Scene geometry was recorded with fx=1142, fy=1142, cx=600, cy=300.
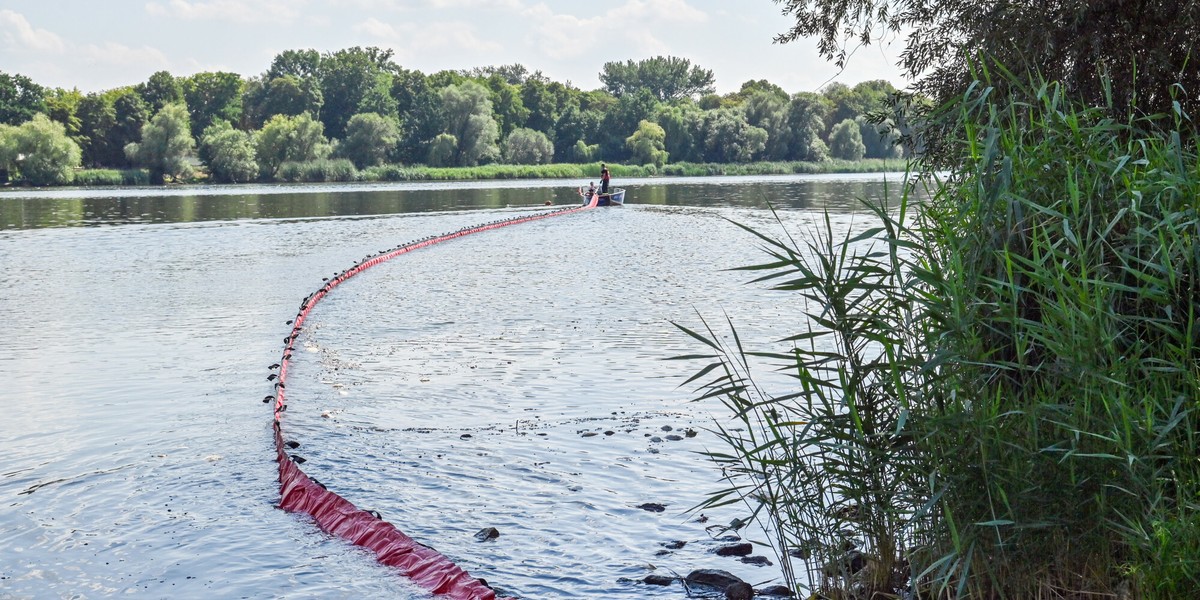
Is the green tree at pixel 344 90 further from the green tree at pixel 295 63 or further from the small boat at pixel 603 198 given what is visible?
the small boat at pixel 603 198

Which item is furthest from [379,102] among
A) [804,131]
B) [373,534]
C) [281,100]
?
[373,534]

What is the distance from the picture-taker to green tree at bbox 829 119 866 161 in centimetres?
13125

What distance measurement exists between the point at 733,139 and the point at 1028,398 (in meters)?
119

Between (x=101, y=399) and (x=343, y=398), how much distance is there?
91.8 inches

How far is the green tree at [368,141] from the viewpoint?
10525 centimetres

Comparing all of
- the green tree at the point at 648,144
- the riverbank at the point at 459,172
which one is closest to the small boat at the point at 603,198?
the riverbank at the point at 459,172

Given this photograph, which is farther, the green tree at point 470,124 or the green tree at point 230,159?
the green tree at point 470,124

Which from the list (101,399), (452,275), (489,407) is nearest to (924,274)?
(489,407)

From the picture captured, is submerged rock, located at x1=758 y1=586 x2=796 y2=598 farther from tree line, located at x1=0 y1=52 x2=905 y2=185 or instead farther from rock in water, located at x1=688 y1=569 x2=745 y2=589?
tree line, located at x1=0 y1=52 x2=905 y2=185

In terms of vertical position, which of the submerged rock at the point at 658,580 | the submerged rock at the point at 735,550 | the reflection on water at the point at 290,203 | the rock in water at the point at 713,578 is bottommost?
the submerged rock at the point at 658,580

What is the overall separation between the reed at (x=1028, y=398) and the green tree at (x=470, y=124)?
10471cm

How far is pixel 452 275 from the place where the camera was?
904 inches

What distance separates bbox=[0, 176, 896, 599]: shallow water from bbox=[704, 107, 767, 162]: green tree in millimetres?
99513

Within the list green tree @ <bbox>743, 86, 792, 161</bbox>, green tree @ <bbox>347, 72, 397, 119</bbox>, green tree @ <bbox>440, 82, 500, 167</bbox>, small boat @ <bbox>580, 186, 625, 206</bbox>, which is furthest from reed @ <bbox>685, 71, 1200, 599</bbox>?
green tree @ <bbox>347, 72, 397, 119</bbox>
